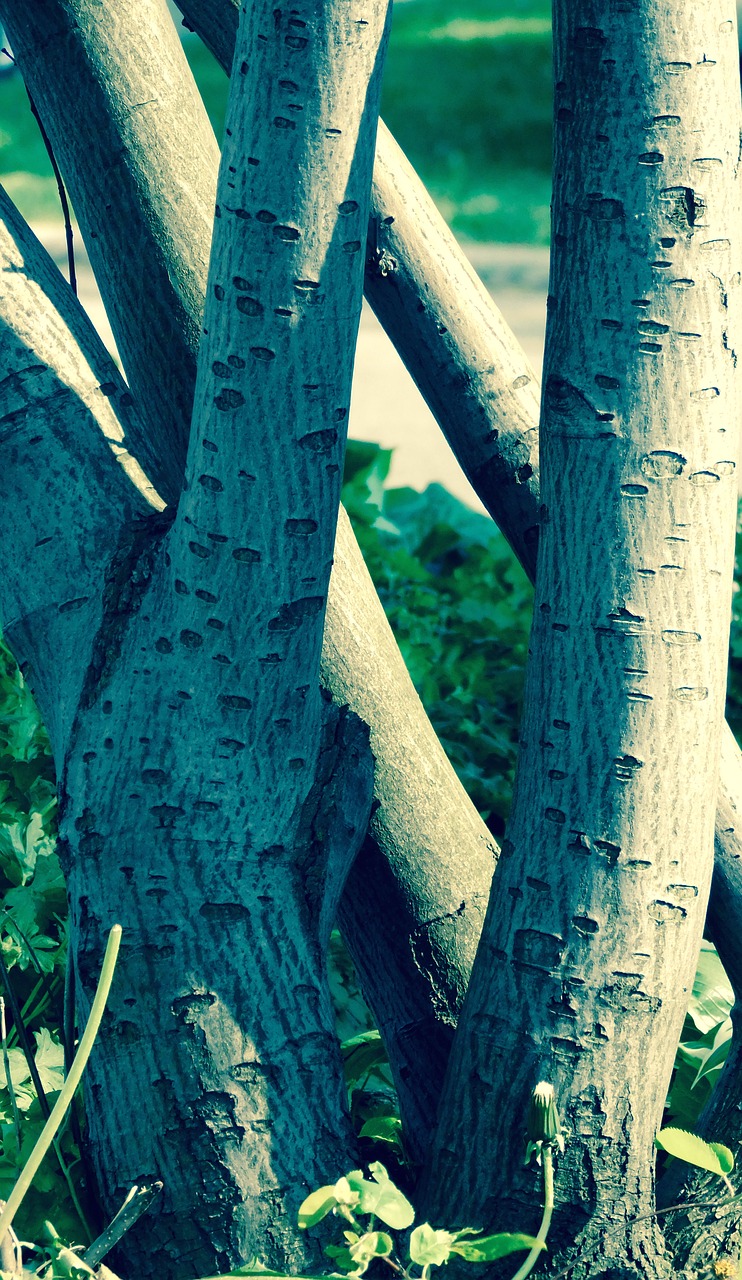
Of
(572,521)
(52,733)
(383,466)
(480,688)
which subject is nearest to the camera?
(572,521)

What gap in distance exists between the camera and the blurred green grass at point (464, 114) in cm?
1510

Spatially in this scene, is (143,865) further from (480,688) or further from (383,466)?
(383,466)

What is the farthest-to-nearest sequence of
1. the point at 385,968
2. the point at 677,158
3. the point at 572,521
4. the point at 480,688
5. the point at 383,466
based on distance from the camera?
the point at 383,466 < the point at 480,688 < the point at 385,968 < the point at 572,521 < the point at 677,158

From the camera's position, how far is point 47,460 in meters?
1.56

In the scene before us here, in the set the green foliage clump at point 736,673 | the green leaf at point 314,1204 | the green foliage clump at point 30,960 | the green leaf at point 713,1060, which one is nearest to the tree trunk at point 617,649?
the green leaf at point 314,1204

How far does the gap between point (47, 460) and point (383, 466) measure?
3.19m

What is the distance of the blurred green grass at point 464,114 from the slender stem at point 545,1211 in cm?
1313

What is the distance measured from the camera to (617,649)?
1439mm

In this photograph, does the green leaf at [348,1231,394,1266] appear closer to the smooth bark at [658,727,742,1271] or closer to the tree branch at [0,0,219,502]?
the smooth bark at [658,727,742,1271]

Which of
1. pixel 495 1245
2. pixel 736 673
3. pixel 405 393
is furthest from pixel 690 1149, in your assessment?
pixel 405 393

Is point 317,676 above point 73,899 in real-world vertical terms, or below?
above

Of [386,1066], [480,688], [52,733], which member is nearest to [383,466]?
[480,688]

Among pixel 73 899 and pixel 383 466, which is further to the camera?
pixel 383 466

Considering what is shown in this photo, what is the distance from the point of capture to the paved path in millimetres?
6695
